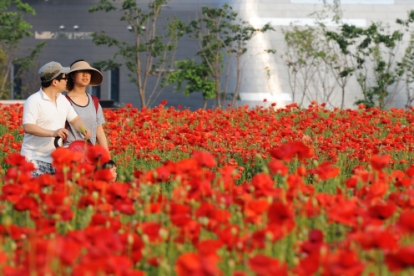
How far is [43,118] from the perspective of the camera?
669 centimetres

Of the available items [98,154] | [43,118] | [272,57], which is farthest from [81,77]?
[272,57]

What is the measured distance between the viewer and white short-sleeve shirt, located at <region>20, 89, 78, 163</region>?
6629mm

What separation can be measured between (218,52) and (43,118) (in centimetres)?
1897

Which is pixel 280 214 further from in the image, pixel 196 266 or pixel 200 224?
pixel 196 266

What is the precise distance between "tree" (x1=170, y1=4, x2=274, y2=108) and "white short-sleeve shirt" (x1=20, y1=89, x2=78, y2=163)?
721 inches

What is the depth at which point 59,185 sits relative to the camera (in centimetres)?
422

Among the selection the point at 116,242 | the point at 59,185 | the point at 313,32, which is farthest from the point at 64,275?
the point at 313,32

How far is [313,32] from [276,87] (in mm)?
2250

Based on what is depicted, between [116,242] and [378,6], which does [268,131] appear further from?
[378,6]

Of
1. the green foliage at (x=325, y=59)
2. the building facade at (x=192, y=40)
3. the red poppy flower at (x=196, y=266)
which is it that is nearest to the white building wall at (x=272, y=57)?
the building facade at (x=192, y=40)

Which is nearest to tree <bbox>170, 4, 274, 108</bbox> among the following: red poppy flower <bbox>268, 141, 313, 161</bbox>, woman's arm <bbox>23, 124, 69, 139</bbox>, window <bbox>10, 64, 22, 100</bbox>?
window <bbox>10, 64, 22, 100</bbox>

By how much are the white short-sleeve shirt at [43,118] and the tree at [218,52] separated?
18.3 metres

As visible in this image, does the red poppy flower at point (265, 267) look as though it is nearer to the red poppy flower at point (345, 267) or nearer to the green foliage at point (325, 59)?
the red poppy flower at point (345, 267)

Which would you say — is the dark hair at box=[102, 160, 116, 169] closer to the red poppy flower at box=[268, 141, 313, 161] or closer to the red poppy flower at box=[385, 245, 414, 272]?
the red poppy flower at box=[268, 141, 313, 161]
